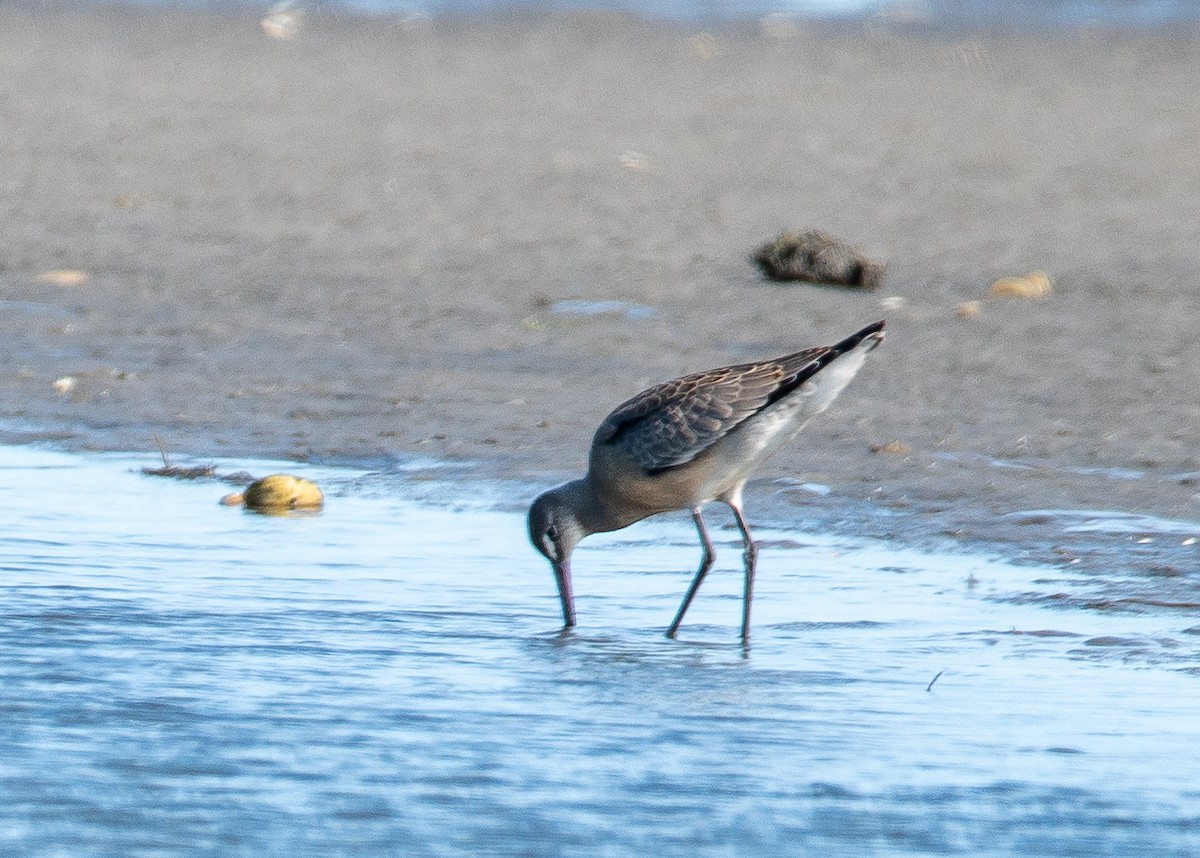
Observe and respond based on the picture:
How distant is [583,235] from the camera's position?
13.7 meters

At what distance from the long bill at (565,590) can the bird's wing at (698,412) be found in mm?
412

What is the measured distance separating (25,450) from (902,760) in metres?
4.86

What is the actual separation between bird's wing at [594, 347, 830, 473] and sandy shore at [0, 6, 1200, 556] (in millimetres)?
1229

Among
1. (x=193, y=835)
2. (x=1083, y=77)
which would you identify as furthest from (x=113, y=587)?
(x=1083, y=77)

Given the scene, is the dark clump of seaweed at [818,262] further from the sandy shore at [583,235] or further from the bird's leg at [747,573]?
the bird's leg at [747,573]

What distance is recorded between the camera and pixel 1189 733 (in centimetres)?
517

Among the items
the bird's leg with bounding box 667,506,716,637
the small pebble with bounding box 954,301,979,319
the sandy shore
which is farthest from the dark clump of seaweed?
the bird's leg with bounding box 667,506,716,637

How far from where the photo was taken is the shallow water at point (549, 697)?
15.0 feet

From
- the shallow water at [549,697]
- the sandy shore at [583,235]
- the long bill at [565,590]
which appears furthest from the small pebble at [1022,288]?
the long bill at [565,590]

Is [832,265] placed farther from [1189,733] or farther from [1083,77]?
[1083,77]

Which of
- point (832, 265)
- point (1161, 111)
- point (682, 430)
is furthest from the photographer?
point (1161, 111)

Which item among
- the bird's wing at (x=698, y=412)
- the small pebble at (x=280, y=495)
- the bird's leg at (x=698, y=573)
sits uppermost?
the bird's wing at (x=698, y=412)

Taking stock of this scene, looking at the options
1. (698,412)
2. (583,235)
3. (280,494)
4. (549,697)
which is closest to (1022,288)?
(583,235)

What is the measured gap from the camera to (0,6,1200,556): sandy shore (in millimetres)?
9133
